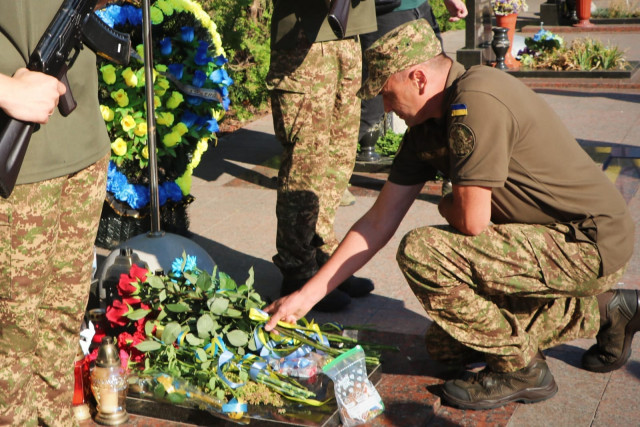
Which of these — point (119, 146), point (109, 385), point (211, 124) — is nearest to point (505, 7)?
point (211, 124)

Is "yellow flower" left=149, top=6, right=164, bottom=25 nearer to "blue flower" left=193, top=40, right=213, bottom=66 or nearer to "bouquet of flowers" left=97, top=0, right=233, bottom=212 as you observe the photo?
"bouquet of flowers" left=97, top=0, right=233, bottom=212

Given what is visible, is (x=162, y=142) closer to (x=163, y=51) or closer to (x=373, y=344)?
(x=163, y=51)

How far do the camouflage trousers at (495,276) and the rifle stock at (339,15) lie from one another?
118 cm

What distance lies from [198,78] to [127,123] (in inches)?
19.1

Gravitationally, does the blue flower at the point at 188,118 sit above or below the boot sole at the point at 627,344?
above

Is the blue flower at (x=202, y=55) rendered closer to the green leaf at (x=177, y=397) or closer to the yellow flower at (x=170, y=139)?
the yellow flower at (x=170, y=139)

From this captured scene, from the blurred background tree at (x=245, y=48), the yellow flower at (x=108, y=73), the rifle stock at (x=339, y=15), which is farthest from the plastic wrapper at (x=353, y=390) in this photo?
the blurred background tree at (x=245, y=48)

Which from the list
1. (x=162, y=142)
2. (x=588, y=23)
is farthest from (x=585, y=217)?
(x=588, y=23)

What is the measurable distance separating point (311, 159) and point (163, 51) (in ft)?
3.97

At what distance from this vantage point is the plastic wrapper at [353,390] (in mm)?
3062

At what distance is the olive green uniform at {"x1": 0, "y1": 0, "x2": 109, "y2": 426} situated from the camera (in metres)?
2.51

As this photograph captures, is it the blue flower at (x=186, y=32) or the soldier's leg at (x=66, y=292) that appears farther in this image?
the blue flower at (x=186, y=32)

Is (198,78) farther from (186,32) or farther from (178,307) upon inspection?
(178,307)

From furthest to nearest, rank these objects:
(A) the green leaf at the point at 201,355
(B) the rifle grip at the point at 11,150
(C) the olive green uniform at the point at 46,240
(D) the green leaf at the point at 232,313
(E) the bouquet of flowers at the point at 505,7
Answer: (E) the bouquet of flowers at the point at 505,7
(D) the green leaf at the point at 232,313
(A) the green leaf at the point at 201,355
(C) the olive green uniform at the point at 46,240
(B) the rifle grip at the point at 11,150
